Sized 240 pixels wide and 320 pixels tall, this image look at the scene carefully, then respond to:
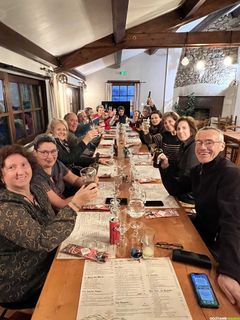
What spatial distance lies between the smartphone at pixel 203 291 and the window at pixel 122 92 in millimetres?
8153

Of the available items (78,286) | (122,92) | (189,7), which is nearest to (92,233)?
(78,286)

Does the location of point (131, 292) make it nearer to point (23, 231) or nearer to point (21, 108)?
point (23, 231)

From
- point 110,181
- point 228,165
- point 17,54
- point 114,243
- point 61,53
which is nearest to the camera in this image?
point 114,243

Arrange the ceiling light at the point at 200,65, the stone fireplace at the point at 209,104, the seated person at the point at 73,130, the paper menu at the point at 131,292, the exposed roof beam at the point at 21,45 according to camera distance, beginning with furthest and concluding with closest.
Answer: the stone fireplace at the point at 209,104 → the ceiling light at the point at 200,65 → the seated person at the point at 73,130 → the exposed roof beam at the point at 21,45 → the paper menu at the point at 131,292

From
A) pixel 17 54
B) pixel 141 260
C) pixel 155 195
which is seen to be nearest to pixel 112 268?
pixel 141 260

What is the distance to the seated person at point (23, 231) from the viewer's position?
0.93m

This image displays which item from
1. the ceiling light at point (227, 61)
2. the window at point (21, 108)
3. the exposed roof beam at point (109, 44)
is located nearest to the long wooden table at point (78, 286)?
the window at point (21, 108)

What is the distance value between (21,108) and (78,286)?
3.06 metres

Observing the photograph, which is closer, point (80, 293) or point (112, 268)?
point (80, 293)

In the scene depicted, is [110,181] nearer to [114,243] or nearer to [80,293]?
[114,243]

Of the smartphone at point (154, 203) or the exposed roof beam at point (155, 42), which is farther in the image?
the exposed roof beam at point (155, 42)

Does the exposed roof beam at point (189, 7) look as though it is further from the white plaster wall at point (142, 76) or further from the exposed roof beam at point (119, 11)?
the white plaster wall at point (142, 76)

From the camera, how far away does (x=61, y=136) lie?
8.52 ft

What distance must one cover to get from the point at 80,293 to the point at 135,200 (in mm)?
624
